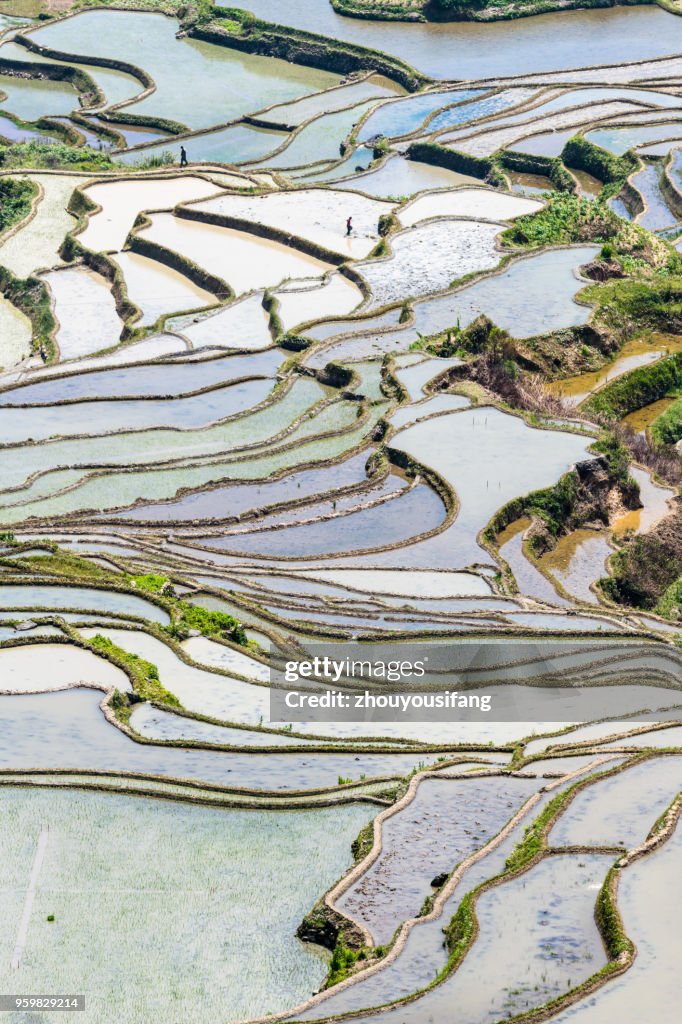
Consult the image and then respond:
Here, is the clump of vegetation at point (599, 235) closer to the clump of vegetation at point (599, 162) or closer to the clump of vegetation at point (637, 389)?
the clump of vegetation at point (599, 162)

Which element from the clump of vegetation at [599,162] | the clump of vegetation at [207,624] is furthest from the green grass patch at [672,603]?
the clump of vegetation at [599,162]

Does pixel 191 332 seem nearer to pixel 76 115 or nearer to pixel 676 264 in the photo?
pixel 676 264

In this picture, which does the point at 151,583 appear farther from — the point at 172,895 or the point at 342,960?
the point at 342,960

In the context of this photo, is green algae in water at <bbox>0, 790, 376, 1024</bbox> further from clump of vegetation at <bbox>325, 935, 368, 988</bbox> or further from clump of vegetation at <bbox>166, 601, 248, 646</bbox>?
clump of vegetation at <bbox>166, 601, 248, 646</bbox>

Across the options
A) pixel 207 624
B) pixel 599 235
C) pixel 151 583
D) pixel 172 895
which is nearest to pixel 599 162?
pixel 599 235

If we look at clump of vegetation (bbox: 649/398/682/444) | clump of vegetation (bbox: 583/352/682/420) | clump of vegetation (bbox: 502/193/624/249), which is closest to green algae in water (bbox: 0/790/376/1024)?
clump of vegetation (bbox: 649/398/682/444)
